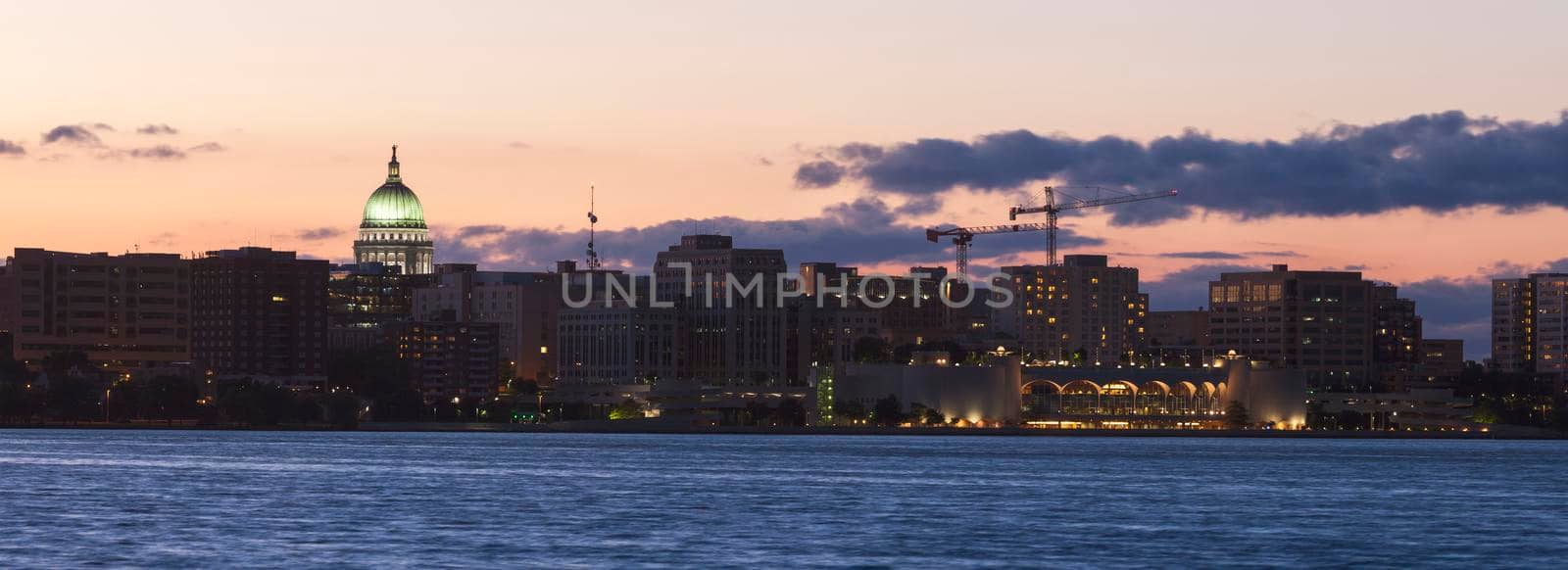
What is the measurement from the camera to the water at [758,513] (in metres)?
78.8

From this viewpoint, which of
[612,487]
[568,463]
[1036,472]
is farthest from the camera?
[568,463]

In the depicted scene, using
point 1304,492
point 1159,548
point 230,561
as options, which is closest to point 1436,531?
point 1159,548

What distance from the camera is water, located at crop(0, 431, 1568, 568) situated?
258 ft

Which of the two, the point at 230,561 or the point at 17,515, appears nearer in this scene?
the point at 230,561

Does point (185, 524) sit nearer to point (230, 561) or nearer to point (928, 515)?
point (230, 561)

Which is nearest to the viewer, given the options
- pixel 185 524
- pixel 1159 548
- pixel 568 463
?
pixel 1159 548

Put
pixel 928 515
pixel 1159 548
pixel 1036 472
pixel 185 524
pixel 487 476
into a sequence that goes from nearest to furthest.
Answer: pixel 1159 548 < pixel 185 524 < pixel 928 515 < pixel 487 476 < pixel 1036 472

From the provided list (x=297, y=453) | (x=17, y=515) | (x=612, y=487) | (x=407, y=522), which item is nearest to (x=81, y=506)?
(x=17, y=515)

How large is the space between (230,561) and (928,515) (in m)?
31.6

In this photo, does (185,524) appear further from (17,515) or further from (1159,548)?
(1159,548)

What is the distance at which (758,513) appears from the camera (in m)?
98.5

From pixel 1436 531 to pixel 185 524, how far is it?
44.3 metres

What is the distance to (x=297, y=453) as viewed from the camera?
17488cm

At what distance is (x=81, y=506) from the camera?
9944 cm
